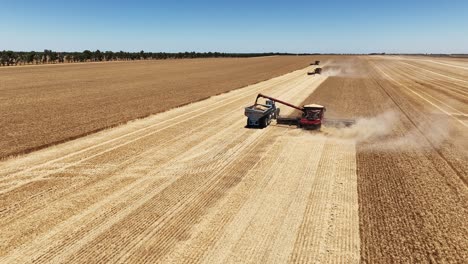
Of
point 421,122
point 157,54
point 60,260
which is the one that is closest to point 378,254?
point 60,260

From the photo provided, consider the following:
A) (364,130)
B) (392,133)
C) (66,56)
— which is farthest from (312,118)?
(66,56)

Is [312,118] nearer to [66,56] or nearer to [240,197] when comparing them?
[240,197]

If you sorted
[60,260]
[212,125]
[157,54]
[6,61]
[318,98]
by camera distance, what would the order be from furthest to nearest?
[157,54] → [6,61] → [318,98] → [212,125] → [60,260]

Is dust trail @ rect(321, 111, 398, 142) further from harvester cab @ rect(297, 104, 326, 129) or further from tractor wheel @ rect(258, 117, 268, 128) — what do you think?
tractor wheel @ rect(258, 117, 268, 128)

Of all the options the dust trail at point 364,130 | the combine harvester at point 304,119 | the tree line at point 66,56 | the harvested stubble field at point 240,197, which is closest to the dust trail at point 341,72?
the dust trail at point 364,130

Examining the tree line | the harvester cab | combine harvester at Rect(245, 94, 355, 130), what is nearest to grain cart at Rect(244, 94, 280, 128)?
combine harvester at Rect(245, 94, 355, 130)

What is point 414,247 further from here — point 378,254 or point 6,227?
point 6,227

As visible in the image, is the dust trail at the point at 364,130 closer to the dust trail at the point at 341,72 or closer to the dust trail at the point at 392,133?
the dust trail at the point at 392,133
